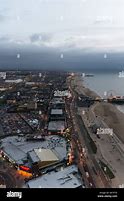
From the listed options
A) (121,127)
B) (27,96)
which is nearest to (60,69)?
(27,96)

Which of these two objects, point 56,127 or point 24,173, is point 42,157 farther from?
point 56,127

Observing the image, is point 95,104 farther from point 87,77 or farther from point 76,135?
point 87,77

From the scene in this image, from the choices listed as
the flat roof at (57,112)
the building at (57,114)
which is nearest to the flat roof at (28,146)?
the building at (57,114)

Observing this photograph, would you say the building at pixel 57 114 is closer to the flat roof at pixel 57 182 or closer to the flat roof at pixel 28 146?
the flat roof at pixel 28 146

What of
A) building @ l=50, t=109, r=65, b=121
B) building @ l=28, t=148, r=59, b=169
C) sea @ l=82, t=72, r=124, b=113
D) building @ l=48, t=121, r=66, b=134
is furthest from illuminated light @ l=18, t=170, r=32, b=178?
sea @ l=82, t=72, r=124, b=113

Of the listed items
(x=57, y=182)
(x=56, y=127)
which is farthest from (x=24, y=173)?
(x=56, y=127)
